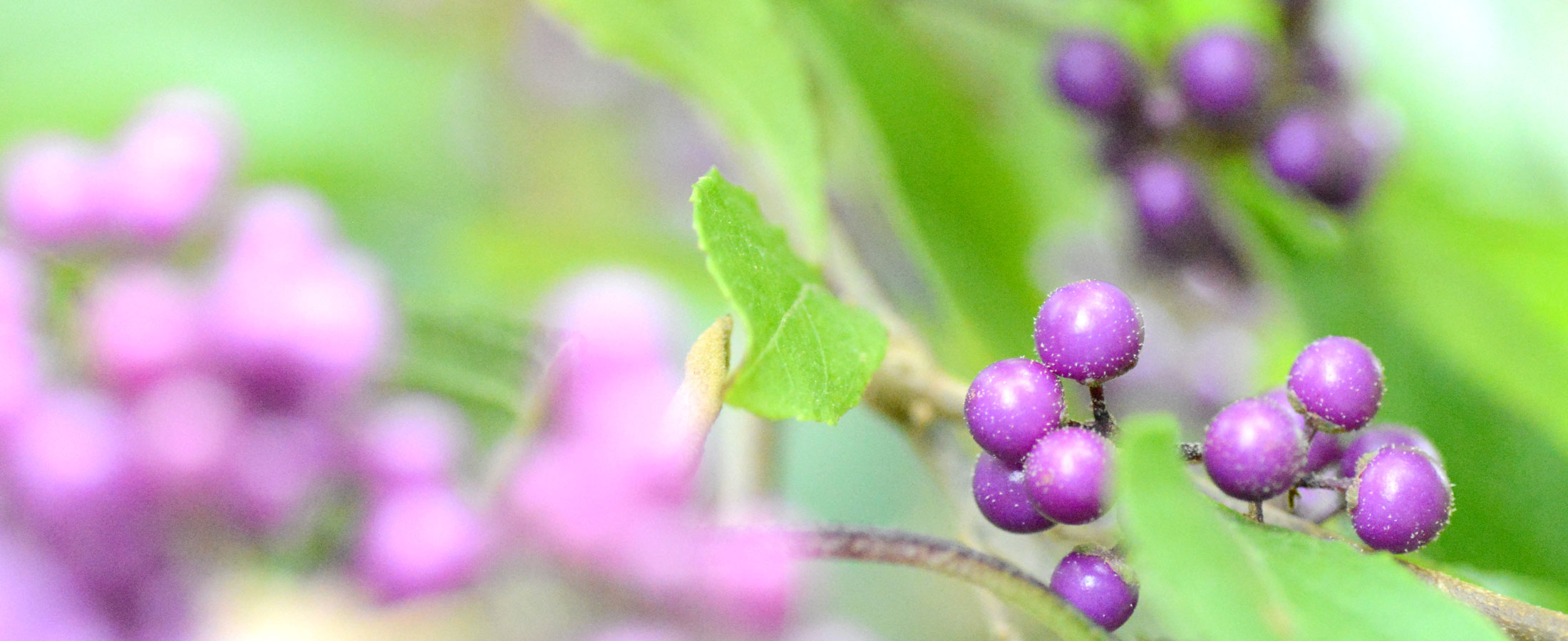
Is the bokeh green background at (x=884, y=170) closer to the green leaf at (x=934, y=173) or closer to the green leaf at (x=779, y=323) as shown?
the green leaf at (x=934, y=173)

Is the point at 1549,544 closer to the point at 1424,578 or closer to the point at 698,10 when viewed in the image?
the point at 1424,578

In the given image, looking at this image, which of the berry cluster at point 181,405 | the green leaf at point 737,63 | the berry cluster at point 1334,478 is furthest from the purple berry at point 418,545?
the berry cluster at point 1334,478

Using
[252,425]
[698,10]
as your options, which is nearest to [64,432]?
[252,425]

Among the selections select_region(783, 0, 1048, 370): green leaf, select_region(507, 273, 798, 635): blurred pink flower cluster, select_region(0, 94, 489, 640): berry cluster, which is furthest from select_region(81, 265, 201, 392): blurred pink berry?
select_region(783, 0, 1048, 370): green leaf

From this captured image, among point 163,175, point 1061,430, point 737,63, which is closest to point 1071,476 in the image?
point 1061,430

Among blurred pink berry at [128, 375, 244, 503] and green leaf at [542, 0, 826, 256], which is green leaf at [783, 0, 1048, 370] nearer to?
green leaf at [542, 0, 826, 256]

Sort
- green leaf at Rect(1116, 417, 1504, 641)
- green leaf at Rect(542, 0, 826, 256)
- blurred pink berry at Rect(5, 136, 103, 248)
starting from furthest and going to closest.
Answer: blurred pink berry at Rect(5, 136, 103, 248), green leaf at Rect(542, 0, 826, 256), green leaf at Rect(1116, 417, 1504, 641)
